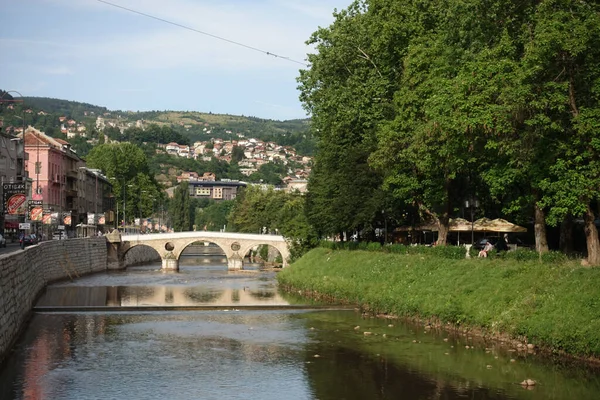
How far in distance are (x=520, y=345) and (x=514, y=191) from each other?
14.5m

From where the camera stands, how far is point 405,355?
30656 millimetres

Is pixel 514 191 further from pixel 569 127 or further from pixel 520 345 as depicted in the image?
pixel 520 345

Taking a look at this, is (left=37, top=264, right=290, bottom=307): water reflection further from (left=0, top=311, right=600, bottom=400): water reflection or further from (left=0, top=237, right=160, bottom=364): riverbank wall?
(left=0, top=311, right=600, bottom=400): water reflection

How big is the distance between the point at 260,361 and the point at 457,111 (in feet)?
48.1

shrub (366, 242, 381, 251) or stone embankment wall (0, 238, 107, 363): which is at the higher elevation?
shrub (366, 242, 381, 251)

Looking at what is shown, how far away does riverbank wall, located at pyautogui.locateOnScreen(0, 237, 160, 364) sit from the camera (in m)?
30.6

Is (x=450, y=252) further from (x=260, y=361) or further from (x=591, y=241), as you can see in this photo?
(x=260, y=361)

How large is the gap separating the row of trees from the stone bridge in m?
32.6

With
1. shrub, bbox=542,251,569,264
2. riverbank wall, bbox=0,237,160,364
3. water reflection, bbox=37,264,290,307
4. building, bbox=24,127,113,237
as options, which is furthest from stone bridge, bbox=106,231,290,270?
shrub, bbox=542,251,569,264

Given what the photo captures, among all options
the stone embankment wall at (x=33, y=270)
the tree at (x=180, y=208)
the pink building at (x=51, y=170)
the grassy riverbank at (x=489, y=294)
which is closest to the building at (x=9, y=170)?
the stone embankment wall at (x=33, y=270)

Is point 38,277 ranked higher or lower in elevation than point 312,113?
lower

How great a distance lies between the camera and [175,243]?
332 ft

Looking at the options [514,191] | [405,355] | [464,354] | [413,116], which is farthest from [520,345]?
[413,116]

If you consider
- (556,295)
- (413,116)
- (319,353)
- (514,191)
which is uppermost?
(413,116)
